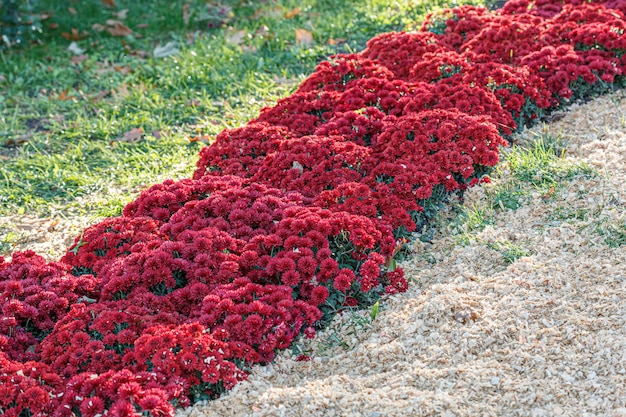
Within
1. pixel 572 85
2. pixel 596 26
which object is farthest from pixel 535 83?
pixel 596 26

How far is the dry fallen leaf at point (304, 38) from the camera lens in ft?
28.3

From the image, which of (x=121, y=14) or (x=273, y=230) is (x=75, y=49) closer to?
(x=121, y=14)

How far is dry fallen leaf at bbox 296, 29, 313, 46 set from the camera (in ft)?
28.3

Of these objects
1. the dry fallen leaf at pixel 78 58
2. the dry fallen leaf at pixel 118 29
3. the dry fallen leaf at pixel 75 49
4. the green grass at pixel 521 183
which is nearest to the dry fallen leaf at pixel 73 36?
the dry fallen leaf at pixel 75 49

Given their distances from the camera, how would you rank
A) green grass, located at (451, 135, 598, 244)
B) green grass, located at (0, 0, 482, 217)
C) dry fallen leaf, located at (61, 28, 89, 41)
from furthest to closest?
1. dry fallen leaf, located at (61, 28, 89, 41)
2. green grass, located at (0, 0, 482, 217)
3. green grass, located at (451, 135, 598, 244)

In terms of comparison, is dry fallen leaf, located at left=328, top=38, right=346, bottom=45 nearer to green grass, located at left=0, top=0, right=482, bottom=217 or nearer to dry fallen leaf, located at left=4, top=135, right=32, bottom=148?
green grass, located at left=0, top=0, right=482, bottom=217

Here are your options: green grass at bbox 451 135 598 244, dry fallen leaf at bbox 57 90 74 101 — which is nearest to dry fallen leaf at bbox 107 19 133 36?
dry fallen leaf at bbox 57 90 74 101

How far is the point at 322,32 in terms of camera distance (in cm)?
877

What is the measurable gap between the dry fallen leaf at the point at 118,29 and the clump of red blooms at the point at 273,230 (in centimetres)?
397

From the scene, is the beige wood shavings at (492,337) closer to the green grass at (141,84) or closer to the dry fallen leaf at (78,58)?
the green grass at (141,84)

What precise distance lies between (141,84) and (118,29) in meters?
1.64

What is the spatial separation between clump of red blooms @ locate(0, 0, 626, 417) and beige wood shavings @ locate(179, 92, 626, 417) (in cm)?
19

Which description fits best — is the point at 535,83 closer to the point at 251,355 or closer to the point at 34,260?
the point at 251,355

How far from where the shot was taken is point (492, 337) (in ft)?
11.9
